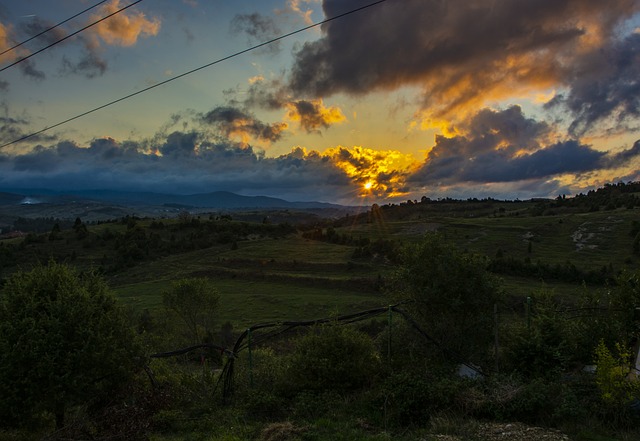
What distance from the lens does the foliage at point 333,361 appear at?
40.6ft

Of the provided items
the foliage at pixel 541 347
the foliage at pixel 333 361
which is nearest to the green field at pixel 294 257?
the foliage at pixel 541 347

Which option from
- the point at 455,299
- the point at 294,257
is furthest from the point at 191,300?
the point at 294,257

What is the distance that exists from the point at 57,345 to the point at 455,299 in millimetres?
10722

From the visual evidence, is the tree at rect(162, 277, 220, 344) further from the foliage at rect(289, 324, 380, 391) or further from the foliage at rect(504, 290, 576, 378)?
the foliage at rect(504, 290, 576, 378)

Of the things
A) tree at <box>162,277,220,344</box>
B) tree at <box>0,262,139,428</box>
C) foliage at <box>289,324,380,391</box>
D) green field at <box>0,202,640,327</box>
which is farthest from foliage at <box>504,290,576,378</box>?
green field at <box>0,202,640,327</box>

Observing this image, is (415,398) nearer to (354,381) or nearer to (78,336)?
(354,381)

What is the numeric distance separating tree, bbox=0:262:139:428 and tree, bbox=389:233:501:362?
341 inches

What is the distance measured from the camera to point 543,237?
269 ft

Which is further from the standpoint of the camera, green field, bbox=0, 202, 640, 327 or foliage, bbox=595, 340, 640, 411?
green field, bbox=0, 202, 640, 327

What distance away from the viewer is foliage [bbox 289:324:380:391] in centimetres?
1238

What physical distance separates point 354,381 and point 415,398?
215 cm

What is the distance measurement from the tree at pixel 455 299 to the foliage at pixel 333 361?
2.19m

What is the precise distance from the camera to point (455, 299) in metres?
12.7

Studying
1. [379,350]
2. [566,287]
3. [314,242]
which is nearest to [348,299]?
[566,287]
